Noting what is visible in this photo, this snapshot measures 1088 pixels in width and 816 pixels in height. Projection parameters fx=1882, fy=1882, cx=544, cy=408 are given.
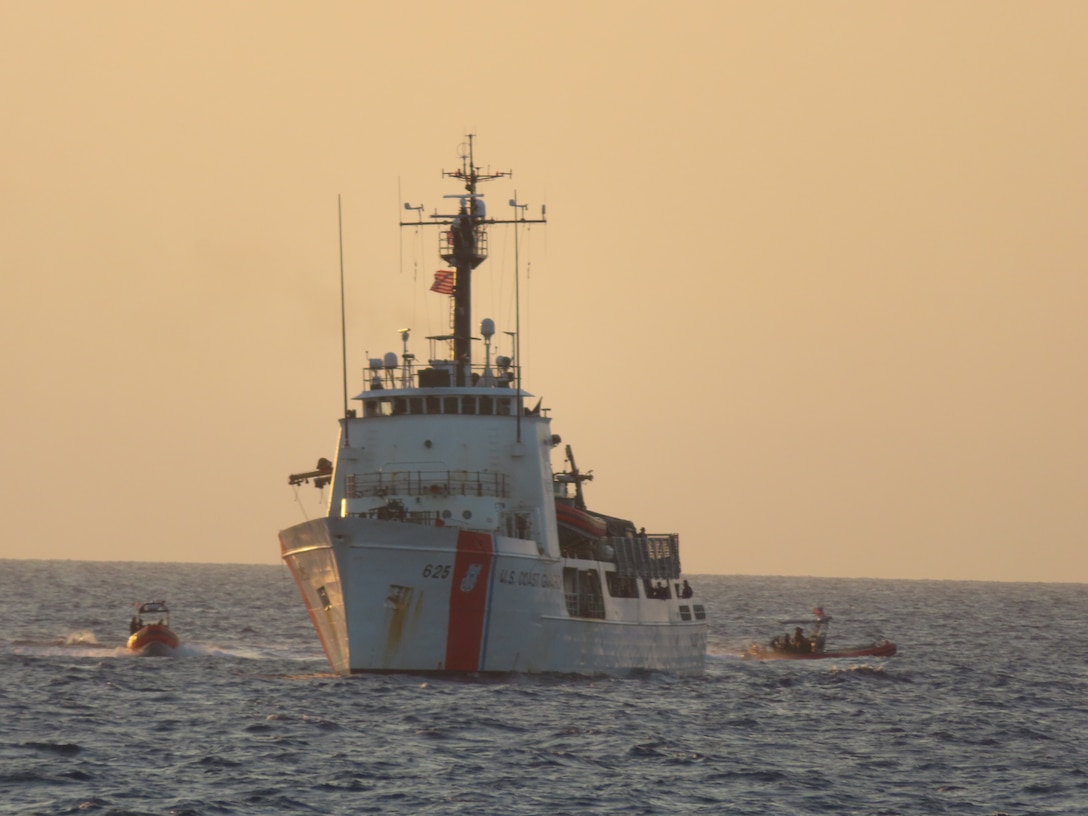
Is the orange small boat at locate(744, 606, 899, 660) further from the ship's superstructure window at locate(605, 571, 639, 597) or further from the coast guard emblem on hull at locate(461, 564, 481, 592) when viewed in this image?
the coast guard emblem on hull at locate(461, 564, 481, 592)

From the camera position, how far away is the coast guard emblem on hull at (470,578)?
52.1m

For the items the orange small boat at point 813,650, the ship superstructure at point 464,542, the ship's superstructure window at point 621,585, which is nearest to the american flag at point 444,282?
the ship superstructure at point 464,542

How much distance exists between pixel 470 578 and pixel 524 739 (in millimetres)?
10338

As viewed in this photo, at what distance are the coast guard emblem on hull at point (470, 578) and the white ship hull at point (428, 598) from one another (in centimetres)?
3

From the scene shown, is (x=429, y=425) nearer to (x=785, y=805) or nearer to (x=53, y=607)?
(x=785, y=805)

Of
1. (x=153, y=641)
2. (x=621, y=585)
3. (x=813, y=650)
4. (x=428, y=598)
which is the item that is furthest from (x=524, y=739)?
(x=813, y=650)

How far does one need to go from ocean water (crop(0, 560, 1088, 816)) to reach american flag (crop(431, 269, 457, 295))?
510 inches

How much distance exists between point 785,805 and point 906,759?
26.0ft

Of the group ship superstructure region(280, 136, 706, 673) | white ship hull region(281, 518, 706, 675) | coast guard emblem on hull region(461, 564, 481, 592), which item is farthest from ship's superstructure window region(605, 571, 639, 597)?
coast guard emblem on hull region(461, 564, 481, 592)

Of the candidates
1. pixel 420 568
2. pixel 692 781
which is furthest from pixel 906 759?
pixel 420 568

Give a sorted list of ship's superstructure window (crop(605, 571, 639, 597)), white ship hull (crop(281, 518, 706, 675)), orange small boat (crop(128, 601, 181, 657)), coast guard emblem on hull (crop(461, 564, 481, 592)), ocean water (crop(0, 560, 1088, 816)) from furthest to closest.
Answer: orange small boat (crop(128, 601, 181, 657)) → ship's superstructure window (crop(605, 571, 639, 597)) → coast guard emblem on hull (crop(461, 564, 481, 592)) → white ship hull (crop(281, 518, 706, 675)) → ocean water (crop(0, 560, 1088, 816))

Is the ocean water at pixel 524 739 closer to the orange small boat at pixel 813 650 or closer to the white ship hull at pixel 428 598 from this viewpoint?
the white ship hull at pixel 428 598

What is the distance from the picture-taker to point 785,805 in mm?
35062

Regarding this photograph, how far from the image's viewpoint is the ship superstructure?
5200 cm
